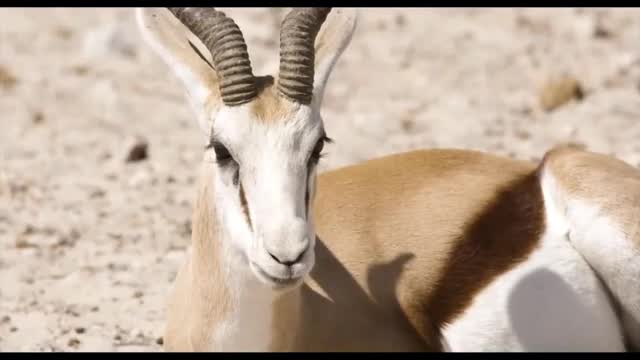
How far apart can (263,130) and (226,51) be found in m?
0.36

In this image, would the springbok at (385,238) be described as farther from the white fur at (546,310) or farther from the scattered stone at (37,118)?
the scattered stone at (37,118)

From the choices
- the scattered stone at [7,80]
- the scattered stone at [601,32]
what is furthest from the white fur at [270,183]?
the scattered stone at [601,32]

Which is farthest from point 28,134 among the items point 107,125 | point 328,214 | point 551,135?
point 328,214

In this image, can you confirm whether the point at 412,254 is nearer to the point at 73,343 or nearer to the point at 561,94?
the point at 73,343

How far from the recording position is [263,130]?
15.8ft

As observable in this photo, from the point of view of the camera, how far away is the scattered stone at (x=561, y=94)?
9.88 meters

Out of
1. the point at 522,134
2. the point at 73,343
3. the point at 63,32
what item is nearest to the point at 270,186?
the point at 73,343

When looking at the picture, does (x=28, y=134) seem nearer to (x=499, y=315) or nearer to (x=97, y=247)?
(x=97, y=247)

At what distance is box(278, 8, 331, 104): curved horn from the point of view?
16.1 feet

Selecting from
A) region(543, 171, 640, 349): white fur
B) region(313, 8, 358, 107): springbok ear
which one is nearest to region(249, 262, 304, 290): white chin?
region(313, 8, 358, 107): springbok ear

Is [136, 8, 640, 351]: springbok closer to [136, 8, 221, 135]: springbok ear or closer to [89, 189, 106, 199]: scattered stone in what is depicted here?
[136, 8, 221, 135]: springbok ear

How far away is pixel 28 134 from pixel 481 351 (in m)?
4.96

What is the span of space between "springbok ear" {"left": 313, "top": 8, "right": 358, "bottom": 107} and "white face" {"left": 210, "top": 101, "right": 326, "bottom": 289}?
0.89 feet

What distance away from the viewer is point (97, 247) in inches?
298
